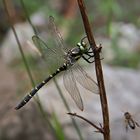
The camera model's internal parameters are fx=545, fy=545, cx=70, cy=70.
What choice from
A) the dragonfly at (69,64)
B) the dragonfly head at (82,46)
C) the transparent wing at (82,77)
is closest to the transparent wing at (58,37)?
the dragonfly at (69,64)

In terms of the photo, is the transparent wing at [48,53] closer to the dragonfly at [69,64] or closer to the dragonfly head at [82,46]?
the dragonfly at [69,64]

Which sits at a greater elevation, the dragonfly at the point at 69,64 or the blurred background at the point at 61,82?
the blurred background at the point at 61,82

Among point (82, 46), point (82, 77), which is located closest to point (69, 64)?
point (82, 77)

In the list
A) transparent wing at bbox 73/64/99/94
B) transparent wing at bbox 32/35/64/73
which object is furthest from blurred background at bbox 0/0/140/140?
transparent wing at bbox 73/64/99/94

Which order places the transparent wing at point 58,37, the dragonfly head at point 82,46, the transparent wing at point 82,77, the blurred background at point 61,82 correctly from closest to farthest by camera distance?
the dragonfly head at point 82,46
the transparent wing at point 82,77
the transparent wing at point 58,37
the blurred background at point 61,82

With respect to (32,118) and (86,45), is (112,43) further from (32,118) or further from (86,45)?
(86,45)
